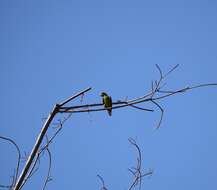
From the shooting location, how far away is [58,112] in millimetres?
1522

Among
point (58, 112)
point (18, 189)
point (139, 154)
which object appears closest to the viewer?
point (18, 189)

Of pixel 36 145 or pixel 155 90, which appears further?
pixel 155 90

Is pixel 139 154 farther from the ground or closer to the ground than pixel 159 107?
closer to the ground

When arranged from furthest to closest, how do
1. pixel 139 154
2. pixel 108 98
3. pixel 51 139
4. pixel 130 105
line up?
pixel 108 98
pixel 139 154
pixel 51 139
pixel 130 105

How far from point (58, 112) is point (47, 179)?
0.80 metres

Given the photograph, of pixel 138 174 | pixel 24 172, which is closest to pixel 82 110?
pixel 24 172

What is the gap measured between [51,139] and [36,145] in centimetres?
68

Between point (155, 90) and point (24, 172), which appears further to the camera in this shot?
point (155, 90)

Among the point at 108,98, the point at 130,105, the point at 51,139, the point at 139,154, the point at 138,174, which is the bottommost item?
the point at 138,174

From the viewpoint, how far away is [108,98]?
667 centimetres

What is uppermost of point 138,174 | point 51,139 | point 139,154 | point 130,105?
point 130,105

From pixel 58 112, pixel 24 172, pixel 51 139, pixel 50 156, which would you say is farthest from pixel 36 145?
pixel 51 139

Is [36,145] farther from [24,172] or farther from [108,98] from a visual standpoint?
[108,98]

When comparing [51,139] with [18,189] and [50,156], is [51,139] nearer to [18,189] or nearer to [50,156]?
[50,156]
